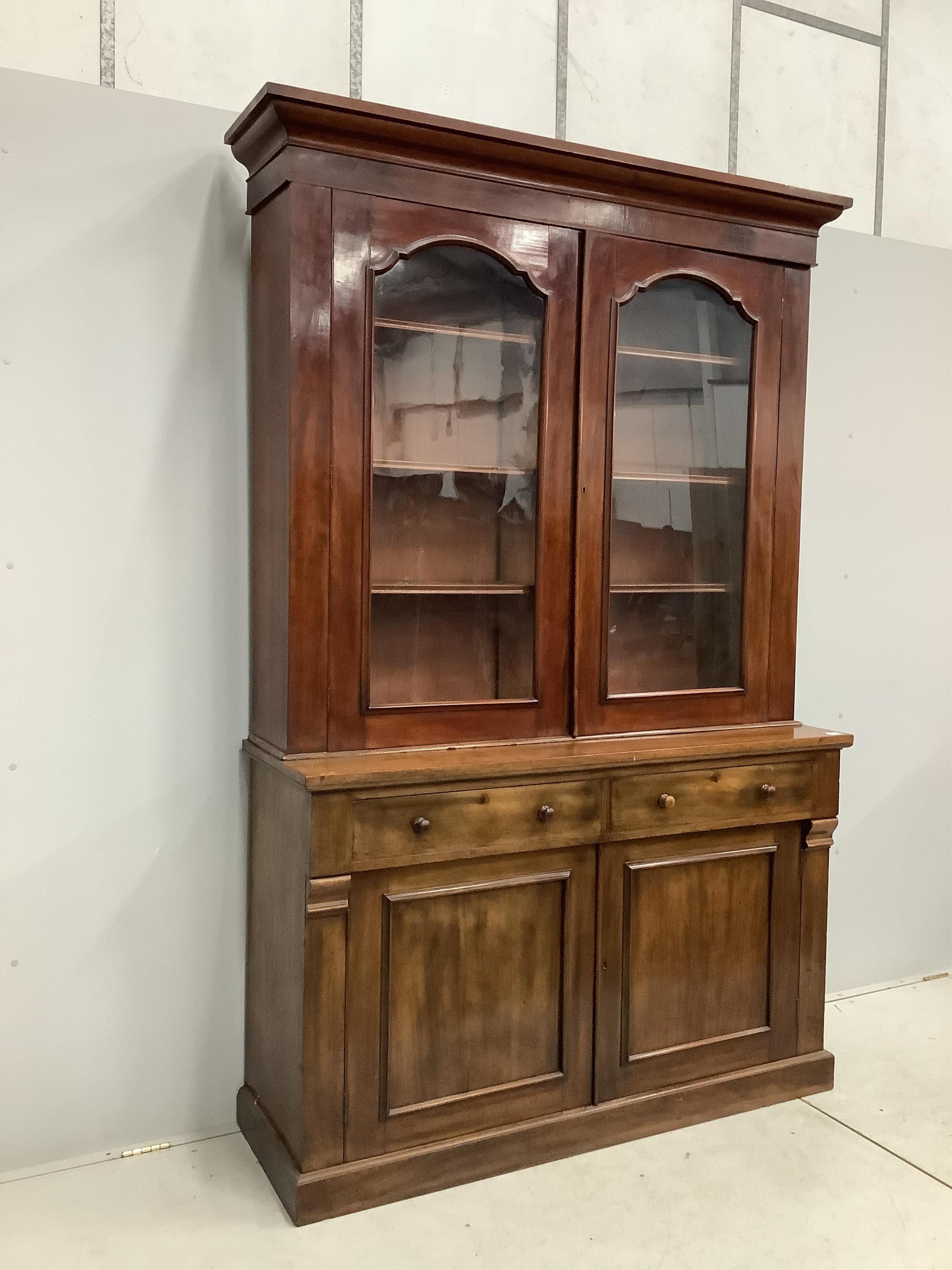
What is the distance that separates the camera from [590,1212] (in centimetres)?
235

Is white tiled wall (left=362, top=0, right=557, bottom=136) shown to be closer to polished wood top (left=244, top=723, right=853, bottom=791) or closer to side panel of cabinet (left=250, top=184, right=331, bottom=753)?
side panel of cabinet (left=250, top=184, right=331, bottom=753)

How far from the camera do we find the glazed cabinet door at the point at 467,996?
235 cm

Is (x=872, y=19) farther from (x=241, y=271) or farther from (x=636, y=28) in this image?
(x=241, y=271)

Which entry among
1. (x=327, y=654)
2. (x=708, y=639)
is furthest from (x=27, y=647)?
(x=708, y=639)

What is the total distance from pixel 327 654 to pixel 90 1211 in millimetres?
1292

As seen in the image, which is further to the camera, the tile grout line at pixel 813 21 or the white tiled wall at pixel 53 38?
the tile grout line at pixel 813 21

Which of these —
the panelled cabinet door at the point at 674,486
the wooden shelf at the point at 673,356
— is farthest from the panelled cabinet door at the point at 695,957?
the wooden shelf at the point at 673,356

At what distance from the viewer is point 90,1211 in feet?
7.60

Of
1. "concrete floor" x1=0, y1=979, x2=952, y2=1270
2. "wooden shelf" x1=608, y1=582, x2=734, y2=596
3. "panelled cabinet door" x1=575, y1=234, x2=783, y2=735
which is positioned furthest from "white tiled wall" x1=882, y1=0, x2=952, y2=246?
"concrete floor" x1=0, y1=979, x2=952, y2=1270

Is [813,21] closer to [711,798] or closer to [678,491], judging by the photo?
[678,491]

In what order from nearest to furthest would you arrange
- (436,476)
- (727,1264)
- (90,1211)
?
1. (727,1264)
2. (90,1211)
3. (436,476)

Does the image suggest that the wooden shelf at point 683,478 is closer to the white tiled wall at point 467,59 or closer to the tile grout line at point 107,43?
the white tiled wall at point 467,59

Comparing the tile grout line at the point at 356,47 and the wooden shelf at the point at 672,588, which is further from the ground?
the tile grout line at the point at 356,47

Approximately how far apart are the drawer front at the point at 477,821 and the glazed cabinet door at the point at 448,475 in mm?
160
